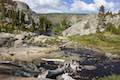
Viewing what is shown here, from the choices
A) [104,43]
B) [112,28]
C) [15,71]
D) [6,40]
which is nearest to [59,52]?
[6,40]

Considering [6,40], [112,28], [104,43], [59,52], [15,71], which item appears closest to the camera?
[15,71]

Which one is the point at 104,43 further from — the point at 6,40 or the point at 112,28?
the point at 6,40

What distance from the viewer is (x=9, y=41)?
12238 cm

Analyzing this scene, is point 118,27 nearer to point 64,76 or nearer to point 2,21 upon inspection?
point 2,21

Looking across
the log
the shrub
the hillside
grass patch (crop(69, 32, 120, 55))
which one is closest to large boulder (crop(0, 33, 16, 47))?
the hillside

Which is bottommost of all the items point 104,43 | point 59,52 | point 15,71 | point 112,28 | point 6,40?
point 104,43

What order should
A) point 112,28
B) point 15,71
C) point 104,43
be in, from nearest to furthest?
1. point 15,71
2. point 104,43
3. point 112,28

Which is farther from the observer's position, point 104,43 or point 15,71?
point 104,43

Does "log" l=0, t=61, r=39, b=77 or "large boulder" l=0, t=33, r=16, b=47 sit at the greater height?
"log" l=0, t=61, r=39, b=77

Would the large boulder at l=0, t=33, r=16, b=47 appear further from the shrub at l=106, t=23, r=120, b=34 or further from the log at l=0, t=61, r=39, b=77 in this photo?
the shrub at l=106, t=23, r=120, b=34

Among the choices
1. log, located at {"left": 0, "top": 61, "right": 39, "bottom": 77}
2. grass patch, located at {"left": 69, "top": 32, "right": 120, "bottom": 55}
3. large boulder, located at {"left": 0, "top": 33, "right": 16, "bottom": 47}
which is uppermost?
log, located at {"left": 0, "top": 61, "right": 39, "bottom": 77}

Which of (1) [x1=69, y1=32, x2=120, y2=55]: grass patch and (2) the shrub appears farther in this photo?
(2) the shrub

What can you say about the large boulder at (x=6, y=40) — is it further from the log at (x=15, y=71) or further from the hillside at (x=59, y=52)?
the log at (x=15, y=71)

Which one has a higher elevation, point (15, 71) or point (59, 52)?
point (15, 71)
